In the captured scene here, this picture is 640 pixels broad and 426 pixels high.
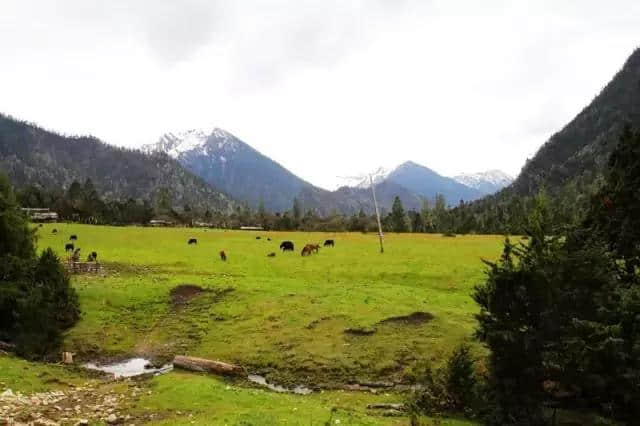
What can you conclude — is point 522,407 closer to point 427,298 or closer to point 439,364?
point 439,364

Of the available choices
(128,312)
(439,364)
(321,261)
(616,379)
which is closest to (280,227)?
(321,261)

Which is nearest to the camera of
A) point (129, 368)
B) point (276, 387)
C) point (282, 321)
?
point (276, 387)

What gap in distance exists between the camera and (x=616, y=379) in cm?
2048

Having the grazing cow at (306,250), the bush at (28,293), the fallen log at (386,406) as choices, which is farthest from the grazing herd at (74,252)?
the fallen log at (386,406)

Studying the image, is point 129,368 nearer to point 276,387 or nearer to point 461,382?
point 276,387

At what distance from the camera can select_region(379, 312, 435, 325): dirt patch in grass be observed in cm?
3512

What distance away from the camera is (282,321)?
36469 mm

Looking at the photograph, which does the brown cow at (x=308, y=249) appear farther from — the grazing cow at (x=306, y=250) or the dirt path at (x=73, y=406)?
the dirt path at (x=73, y=406)

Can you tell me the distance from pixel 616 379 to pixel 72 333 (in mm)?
32025

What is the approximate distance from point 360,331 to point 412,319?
12.9ft

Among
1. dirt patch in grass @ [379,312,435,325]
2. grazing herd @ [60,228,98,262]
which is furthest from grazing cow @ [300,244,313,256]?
dirt patch in grass @ [379,312,435,325]

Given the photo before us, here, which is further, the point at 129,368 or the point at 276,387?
the point at 129,368

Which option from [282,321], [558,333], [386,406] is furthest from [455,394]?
[282,321]

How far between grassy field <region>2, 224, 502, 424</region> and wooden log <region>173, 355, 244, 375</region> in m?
1.26
